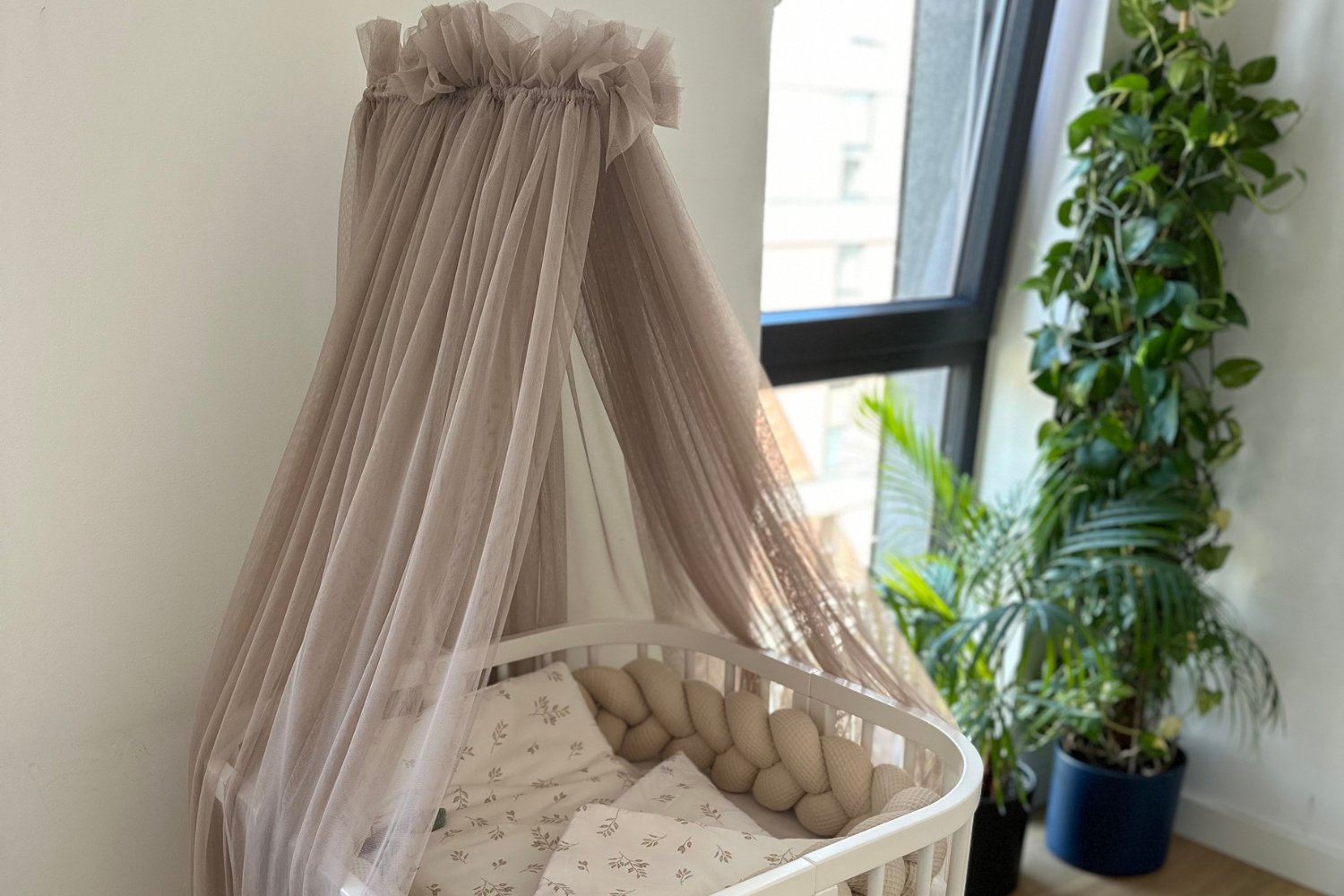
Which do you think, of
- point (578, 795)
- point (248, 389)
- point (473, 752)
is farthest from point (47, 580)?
point (578, 795)

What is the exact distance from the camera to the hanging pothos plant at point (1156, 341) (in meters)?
2.50

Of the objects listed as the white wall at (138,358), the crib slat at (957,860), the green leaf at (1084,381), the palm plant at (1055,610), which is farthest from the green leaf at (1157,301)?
the white wall at (138,358)

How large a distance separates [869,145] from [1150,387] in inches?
33.2

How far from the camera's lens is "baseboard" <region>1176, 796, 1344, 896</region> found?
273cm

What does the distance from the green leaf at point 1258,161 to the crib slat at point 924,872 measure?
1.79 m

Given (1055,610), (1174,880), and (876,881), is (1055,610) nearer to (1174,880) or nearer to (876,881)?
(1174,880)

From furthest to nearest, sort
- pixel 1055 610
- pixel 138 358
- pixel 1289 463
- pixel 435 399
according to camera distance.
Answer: pixel 1289 463
pixel 1055 610
pixel 138 358
pixel 435 399

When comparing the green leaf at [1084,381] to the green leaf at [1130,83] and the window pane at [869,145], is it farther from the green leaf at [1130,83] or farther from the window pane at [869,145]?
the green leaf at [1130,83]

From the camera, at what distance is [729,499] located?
68.9 inches

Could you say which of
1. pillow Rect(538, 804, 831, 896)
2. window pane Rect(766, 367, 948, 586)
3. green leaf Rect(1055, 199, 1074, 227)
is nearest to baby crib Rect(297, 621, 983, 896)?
pillow Rect(538, 804, 831, 896)

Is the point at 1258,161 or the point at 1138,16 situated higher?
the point at 1138,16

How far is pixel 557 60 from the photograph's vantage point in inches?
52.7

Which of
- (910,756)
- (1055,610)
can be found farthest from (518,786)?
(1055,610)

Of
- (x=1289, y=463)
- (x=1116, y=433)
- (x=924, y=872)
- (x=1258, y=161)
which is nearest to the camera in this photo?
(x=924, y=872)
